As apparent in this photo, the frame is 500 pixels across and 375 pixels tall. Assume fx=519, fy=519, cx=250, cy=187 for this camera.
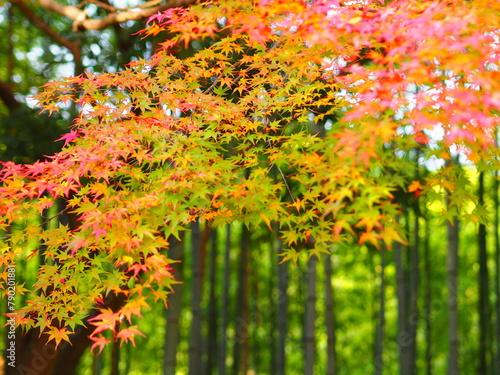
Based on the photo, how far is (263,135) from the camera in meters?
2.83

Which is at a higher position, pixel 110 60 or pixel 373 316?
pixel 110 60

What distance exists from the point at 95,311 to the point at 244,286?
535cm

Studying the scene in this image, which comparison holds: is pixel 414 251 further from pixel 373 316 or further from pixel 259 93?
pixel 259 93

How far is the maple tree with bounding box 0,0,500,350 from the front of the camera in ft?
6.59

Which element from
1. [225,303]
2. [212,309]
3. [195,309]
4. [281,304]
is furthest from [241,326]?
[195,309]

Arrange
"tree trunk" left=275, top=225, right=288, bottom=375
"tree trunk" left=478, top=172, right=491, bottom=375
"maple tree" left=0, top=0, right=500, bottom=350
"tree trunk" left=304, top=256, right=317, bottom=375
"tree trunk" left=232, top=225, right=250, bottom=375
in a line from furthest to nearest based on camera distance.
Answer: "tree trunk" left=232, top=225, right=250, bottom=375 → "tree trunk" left=275, top=225, right=288, bottom=375 → "tree trunk" left=478, top=172, right=491, bottom=375 → "tree trunk" left=304, top=256, right=317, bottom=375 → "maple tree" left=0, top=0, right=500, bottom=350

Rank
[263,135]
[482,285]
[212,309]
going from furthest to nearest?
1. [212,309]
2. [482,285]
3. [263,135]

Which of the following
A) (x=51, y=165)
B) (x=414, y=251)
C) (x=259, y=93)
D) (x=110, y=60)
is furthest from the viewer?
(x=414, y=251)

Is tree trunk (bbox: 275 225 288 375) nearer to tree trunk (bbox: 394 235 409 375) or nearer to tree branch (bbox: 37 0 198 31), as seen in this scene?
tree trunk (bbox: 394 235 409 375)

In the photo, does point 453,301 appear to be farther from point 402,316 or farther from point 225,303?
point 225,303

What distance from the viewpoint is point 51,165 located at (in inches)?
97.3

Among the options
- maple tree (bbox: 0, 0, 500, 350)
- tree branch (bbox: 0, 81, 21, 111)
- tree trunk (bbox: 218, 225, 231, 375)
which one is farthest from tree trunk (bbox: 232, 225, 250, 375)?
maple tree (bbox: 0, 0, 500, 350)

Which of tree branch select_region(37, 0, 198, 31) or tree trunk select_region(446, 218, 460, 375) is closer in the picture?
tree branch select_region(37, 0, 198, 31)

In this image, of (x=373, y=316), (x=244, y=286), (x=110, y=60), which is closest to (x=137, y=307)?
(x=110, y=60)
